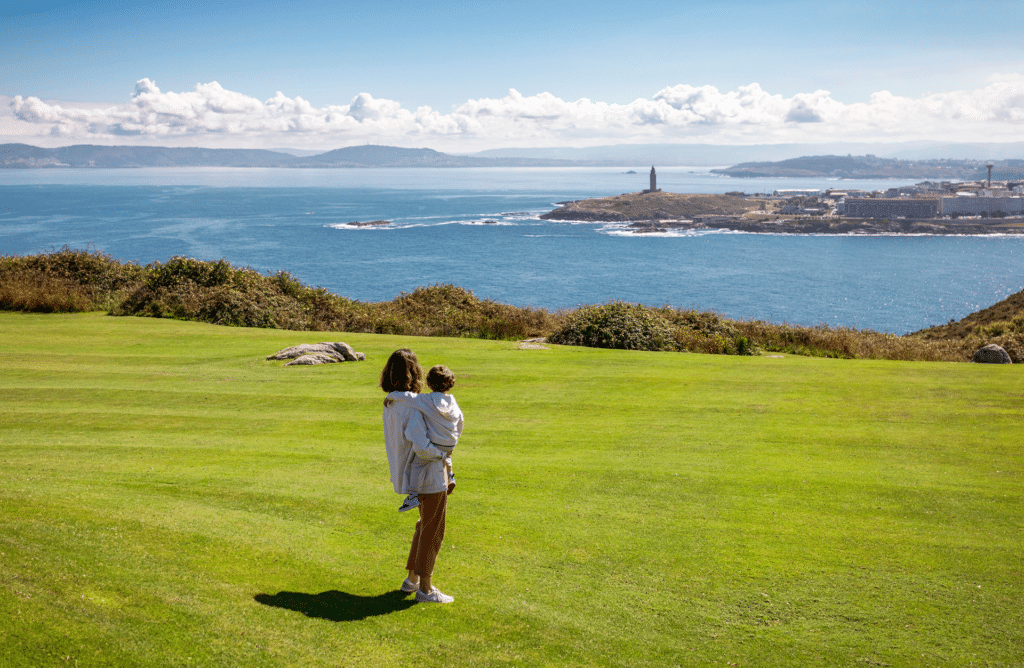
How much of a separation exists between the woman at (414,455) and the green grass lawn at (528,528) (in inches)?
9.2

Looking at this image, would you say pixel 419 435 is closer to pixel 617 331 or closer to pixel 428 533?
pixel 428 533

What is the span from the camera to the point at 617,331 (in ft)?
84.6

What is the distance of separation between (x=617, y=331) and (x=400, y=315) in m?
9.95

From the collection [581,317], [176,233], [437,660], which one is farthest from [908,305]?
[176,233]

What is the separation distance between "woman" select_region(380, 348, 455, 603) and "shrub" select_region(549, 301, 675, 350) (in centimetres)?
1930

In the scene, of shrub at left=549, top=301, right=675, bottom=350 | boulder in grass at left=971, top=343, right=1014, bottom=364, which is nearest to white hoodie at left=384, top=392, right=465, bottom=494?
shrub at left=549, top=301, right=675, bottom=350

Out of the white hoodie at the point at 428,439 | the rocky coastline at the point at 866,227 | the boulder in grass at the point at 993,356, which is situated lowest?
the boulder in grass at the point at 993,356

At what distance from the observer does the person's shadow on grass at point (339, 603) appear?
6.18 meters

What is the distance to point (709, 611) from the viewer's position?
6688 millimetres

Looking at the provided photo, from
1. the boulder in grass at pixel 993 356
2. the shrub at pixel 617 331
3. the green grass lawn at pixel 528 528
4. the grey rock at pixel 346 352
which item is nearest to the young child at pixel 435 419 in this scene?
the green grass lawn at pixel 528 528

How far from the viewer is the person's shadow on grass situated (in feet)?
20.3

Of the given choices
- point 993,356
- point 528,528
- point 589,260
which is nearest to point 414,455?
point 528,528

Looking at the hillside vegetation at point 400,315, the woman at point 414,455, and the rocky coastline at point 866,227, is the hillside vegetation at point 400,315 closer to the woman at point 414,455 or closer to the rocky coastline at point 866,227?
the woman at point 414,455

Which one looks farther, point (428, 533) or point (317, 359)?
point (317, 359)
